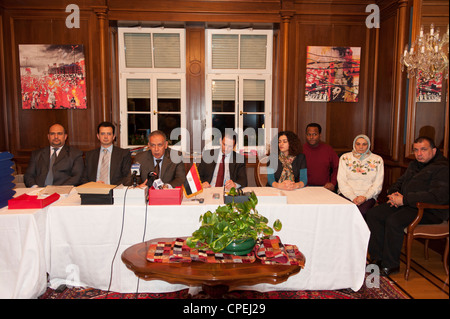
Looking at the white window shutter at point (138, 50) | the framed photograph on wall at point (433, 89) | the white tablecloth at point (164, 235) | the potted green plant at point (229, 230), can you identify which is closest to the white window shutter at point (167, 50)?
the white window shutter at point (138, 50)

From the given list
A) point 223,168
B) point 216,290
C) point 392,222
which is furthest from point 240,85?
point 216,290

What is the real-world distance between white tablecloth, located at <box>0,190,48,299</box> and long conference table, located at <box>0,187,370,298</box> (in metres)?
0.06

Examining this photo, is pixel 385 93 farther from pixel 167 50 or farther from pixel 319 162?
pixel 167 50

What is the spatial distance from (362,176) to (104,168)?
274cm

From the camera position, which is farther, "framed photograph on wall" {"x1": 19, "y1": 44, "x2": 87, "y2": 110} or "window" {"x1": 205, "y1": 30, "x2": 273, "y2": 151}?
"window" {"x1": 205, "y1": 30, "x2": 273, "y2": 151}

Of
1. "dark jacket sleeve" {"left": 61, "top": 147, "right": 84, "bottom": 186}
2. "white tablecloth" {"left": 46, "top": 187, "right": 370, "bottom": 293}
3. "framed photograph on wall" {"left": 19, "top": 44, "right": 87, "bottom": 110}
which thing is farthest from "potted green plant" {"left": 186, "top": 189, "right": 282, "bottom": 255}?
"framed photograph on wall" {"left": 19, "top": 44, "right": 87, "bottom": 110}

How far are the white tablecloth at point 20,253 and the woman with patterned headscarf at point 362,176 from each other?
2.87 meters

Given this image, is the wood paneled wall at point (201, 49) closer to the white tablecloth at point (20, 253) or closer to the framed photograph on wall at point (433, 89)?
the framed photograph on wall at point (433, 89)

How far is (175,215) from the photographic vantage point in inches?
99.1

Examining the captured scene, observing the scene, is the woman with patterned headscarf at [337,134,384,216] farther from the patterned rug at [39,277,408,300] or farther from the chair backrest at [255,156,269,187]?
the patterned rug at [39,277,408,300]

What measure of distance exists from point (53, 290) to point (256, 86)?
398cm

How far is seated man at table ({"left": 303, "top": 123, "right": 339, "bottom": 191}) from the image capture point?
427 centimetres

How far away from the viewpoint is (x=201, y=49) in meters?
5.32
